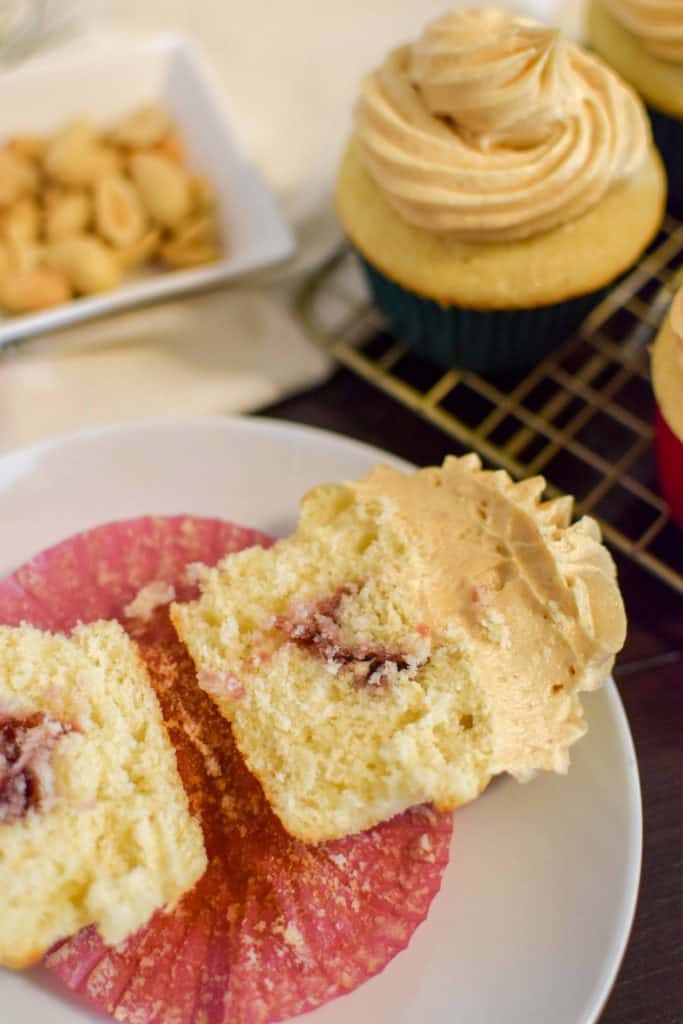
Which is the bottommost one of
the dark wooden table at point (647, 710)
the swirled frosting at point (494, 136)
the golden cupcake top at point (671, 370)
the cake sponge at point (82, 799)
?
the dark wooden table at point (647, 710)

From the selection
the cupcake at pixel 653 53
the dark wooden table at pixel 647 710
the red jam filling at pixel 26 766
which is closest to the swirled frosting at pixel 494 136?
the cupcake at pixel 653 53

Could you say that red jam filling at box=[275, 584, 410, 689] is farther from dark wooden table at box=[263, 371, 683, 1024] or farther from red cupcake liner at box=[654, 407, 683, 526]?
red cupcake liner at box=[654, 407, 683, 526]

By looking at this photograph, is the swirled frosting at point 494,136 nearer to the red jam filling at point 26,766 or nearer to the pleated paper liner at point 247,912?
the pleated paper liner at point 247,912

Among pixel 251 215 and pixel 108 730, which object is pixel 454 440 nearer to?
pixel 251 215

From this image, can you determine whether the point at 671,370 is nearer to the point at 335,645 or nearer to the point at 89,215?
the point at 335,645

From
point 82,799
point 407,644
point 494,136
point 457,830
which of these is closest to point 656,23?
point 494,136

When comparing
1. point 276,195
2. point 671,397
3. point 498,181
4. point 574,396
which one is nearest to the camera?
point 671,397
